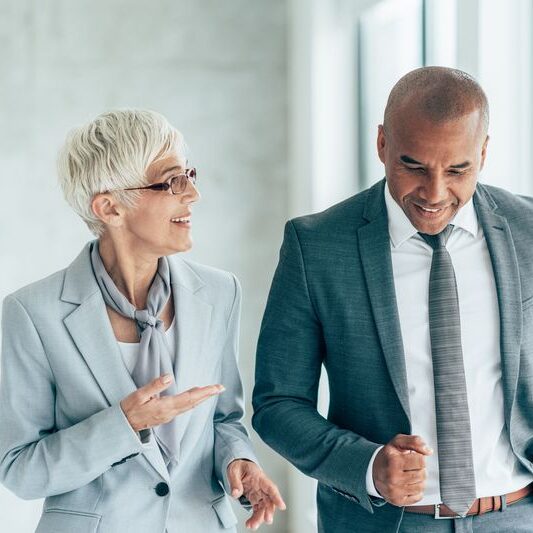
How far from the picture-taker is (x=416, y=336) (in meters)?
1.69

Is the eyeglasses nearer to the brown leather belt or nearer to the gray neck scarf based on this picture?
the gray neck scarf

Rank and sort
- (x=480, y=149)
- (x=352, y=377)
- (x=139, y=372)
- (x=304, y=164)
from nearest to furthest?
(x=480, y=149), (x=352, y=377), (x=139, y=372), (x=304, y=164)

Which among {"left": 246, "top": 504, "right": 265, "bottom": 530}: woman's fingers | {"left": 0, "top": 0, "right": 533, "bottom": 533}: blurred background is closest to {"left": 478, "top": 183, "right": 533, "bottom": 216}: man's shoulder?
{"left": 246, "top": 504, "right": 265, "bottom": 530}: woman's fingers

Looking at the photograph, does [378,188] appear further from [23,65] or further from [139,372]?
[23,65]

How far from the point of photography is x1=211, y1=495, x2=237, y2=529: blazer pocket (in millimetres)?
1900

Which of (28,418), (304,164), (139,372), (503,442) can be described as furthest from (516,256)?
(304,164)

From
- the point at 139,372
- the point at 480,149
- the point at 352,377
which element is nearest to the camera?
the point at 480,149

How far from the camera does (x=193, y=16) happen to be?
3.74 metres

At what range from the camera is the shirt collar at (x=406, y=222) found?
1.73 m

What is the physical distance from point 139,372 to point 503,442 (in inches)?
28.2

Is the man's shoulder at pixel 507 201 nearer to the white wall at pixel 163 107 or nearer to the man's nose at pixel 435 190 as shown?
the man's nose at pixel 435 190

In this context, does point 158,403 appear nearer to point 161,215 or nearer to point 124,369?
point 124,369

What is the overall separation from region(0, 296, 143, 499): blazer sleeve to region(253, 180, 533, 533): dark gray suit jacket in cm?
30

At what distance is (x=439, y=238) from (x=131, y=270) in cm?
65
